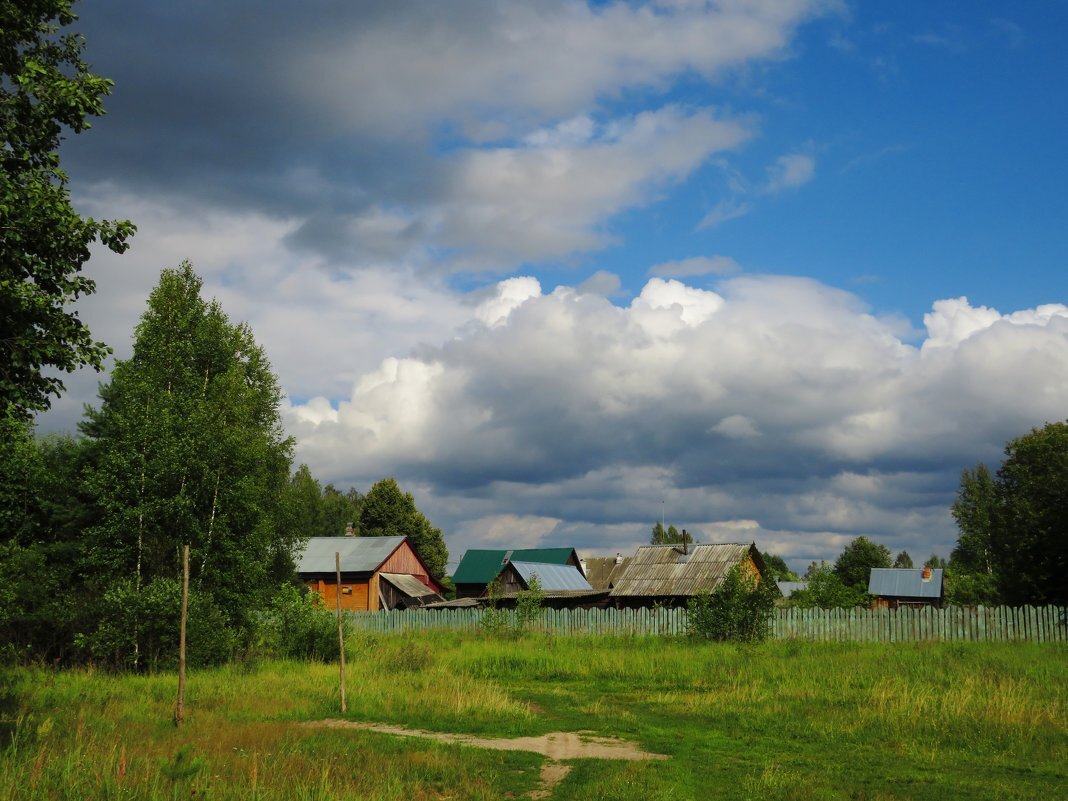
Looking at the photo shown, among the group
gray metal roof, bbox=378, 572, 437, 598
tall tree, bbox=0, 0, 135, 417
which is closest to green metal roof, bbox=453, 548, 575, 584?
gray metal roof, bbox=378, 572, 437, 598

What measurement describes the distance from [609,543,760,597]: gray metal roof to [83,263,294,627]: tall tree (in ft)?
70.7

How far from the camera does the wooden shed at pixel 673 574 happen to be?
4312 centimetres

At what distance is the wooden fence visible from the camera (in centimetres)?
2766

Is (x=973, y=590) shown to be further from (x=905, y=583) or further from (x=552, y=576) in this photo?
(x=552, y=576)

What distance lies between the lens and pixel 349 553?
56.4 metres

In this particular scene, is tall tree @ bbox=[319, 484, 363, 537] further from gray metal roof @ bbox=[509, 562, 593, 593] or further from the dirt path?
the dirt path

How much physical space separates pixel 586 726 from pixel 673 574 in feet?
97.5

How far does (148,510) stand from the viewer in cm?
2483

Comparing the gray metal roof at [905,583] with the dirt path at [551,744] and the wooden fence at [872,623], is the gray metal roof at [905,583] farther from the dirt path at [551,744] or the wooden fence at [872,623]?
the dirt path at [551,744]

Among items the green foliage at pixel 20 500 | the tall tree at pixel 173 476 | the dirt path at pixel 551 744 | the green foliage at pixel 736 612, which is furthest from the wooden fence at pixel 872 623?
the dirt path at pixel 551 744

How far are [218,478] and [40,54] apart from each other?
16533mm

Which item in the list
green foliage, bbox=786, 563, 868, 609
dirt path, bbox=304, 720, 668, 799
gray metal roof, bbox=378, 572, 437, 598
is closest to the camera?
dirt path, bbox=304, 720, 668, 799

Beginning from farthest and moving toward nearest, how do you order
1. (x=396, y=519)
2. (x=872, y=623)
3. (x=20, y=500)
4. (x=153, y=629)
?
1. (x=396, y=519)
2. (x=872, y=623)
3. (x=20, y=500)
4. (x=153, y=629)

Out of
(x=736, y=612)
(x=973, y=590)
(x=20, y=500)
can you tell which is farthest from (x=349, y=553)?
(x=973, y=590)
